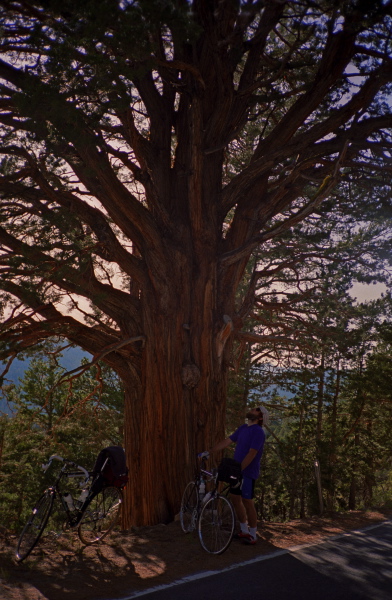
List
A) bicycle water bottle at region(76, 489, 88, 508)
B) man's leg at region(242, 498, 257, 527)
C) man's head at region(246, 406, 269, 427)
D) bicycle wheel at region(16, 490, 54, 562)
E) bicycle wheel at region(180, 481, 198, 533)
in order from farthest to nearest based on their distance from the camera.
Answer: bicycle wheel at region(180, 481, 198, 533) → man's head at region(246, 406, 269, 427) → man's leg at region(242, 498, 257, 527) → bicycle water bottle at region(76, 489, 88, 508) → bicycle wheel at region(16, 490, 54, 562)

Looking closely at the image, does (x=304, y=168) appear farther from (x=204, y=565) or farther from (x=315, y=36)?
(x=204, y=565)

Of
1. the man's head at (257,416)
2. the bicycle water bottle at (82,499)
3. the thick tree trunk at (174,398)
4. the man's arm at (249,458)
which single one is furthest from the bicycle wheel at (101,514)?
the man's head at (257,416)

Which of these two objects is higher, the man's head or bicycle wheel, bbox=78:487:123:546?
the man's head

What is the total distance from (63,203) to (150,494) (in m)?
5.13

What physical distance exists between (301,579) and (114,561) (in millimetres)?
2141

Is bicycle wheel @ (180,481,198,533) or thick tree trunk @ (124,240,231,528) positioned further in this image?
thick tree trunk @ (124,240,231,528)

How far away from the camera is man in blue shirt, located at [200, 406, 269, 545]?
7785mm

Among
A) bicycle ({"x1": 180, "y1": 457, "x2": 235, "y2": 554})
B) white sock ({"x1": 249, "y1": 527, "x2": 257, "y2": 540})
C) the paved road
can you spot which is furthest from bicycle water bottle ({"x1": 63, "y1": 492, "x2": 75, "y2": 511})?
white sock ({"x1": 249, "y1": 527, "x2": 257, "y2": 540})

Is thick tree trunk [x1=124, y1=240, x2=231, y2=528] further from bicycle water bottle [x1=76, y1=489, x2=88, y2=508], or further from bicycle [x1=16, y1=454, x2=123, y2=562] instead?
bicycle water bottle [x1=76, y1=489, x2=88, y2=508]

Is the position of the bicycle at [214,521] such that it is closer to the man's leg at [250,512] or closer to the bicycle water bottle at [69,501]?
the man's leg at [250,512]

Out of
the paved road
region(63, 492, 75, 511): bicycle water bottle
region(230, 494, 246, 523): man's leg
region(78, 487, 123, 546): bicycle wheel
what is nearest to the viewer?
the paved road

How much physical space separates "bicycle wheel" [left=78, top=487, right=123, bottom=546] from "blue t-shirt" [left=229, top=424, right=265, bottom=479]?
174cm

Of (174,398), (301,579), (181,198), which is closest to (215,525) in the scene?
(301,579)

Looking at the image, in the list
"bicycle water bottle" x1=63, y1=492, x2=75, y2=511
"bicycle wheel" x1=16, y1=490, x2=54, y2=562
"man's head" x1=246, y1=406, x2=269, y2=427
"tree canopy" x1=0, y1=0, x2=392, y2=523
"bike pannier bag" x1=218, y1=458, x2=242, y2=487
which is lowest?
"bicycle wheel" x1=16, y1=490, x2=54, y2=562
